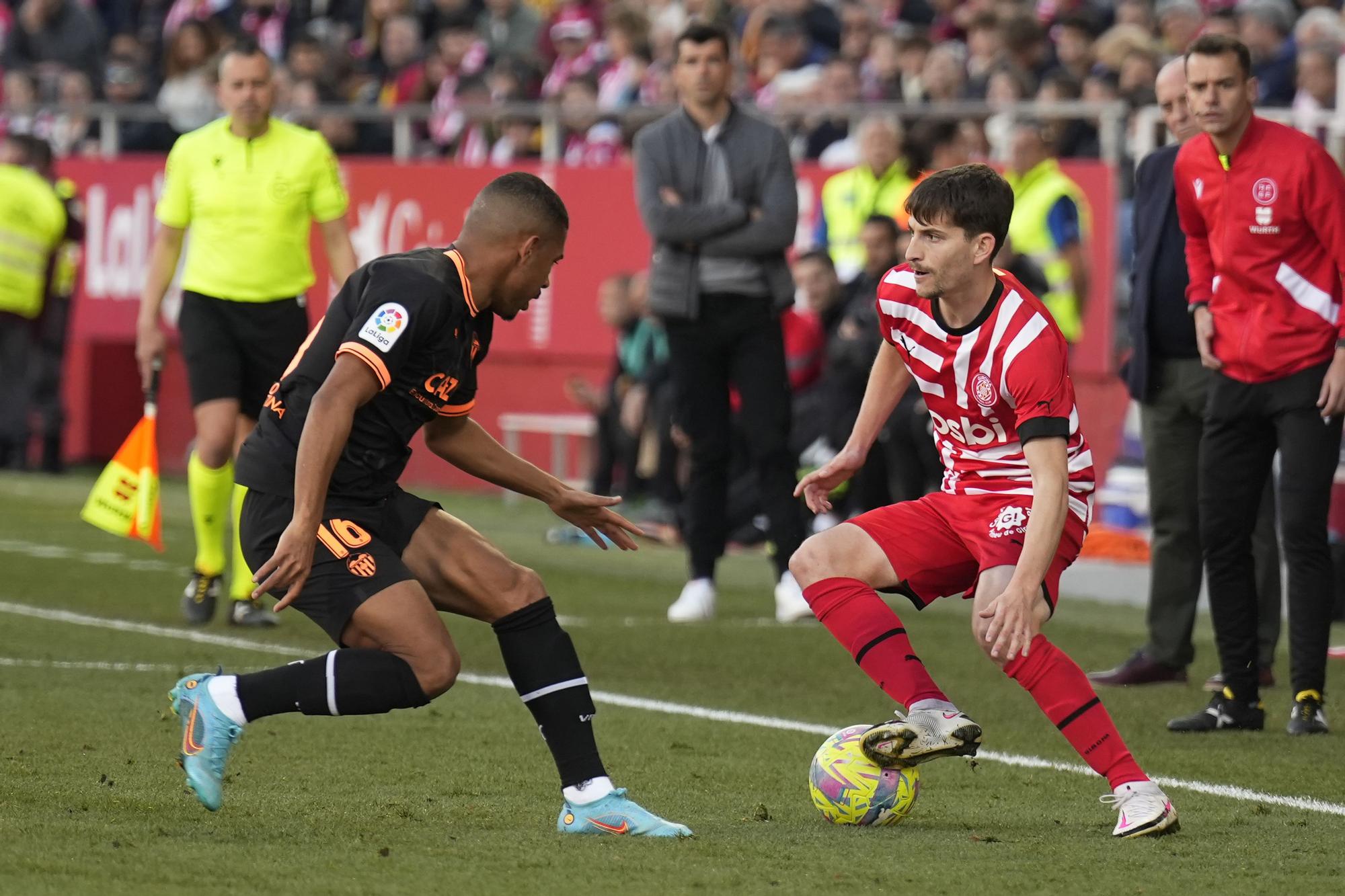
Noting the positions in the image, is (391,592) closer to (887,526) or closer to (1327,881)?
(887,526)

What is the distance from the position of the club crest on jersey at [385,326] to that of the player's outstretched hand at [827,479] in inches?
49.4

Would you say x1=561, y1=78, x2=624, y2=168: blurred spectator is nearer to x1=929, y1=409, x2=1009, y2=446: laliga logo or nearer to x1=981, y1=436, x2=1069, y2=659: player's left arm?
x1=929, y1=409, x2=1009, y2=446: laliga logo

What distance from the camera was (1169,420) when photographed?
8281 millimetres

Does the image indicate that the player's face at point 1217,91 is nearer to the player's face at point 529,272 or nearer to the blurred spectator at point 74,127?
the player's face at point 529,272

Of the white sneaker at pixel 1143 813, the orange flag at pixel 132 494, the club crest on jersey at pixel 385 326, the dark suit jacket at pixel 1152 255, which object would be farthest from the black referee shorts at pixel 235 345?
the white sneaker at pixel 1143 813

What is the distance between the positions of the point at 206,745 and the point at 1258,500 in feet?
12.3

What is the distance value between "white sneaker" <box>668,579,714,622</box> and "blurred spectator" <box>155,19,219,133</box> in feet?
31.1

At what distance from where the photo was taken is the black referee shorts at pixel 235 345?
31.3ft

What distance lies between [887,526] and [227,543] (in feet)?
25.6

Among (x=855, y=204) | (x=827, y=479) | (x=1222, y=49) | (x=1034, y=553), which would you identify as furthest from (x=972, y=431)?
(x=855, y=204)

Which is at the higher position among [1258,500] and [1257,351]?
[1257,351]

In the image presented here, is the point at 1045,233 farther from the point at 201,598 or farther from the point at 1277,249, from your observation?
the point at 1277,249

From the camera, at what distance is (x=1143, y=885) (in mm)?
4793

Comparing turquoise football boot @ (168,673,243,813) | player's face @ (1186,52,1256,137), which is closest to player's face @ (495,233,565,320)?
turquoise football boot @ (168,673,243,813)
